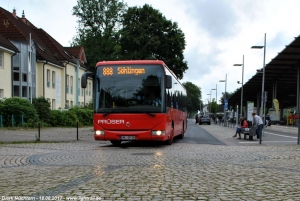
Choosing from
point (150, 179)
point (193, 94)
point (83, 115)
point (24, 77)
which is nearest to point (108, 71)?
point (150, 179)

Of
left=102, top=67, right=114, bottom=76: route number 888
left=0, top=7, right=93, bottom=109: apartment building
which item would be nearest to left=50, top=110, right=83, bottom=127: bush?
left=0, top=7, right=93, bottom=109: apartment building

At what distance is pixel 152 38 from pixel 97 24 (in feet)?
47.2

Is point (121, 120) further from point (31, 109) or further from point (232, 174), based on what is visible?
point (31, 109)

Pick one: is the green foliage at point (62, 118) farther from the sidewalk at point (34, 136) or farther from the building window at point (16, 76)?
the sidewalk at point (34, 136)

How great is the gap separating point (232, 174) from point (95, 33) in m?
55.2

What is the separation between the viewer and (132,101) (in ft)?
49.3

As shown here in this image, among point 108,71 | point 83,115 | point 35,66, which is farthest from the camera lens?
Result: point 35,66

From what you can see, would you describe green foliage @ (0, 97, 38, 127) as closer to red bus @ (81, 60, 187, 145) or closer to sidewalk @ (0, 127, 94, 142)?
sidewalk @ (0, 127, 94, 142)

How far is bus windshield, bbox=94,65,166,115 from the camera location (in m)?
15.0

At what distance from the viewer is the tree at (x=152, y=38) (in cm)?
5100

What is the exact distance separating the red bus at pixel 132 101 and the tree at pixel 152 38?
35.1 metres

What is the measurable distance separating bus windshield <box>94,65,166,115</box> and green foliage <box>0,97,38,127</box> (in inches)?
619

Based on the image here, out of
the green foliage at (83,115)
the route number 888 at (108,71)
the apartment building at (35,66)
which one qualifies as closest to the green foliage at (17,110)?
the apartment building at (35,66)

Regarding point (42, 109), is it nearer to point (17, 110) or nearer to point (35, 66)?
point (17, 110)
